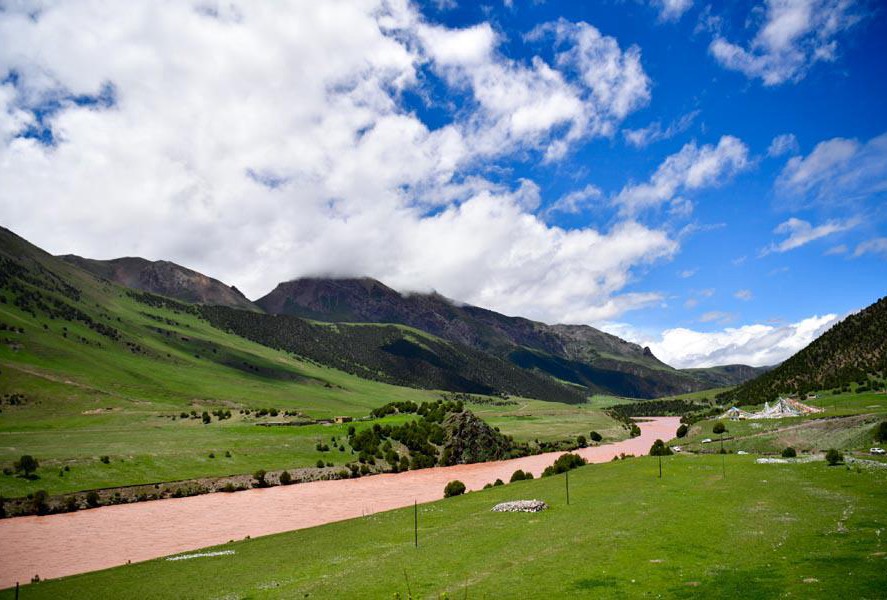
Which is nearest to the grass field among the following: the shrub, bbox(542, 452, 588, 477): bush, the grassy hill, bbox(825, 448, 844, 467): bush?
the grassy hill

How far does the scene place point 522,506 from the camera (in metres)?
36.3

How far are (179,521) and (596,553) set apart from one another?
4222 cm

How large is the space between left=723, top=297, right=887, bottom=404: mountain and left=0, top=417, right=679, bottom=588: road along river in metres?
69.5

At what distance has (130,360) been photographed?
17138cm

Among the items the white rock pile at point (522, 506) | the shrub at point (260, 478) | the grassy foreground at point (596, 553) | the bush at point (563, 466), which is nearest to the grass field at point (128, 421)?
the shrub at point (260, 478)

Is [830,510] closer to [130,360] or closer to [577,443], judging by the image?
[577,443]

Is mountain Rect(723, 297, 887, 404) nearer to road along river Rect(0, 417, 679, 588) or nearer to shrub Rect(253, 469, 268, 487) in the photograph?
road along river Rect(0, 417, 679, 588)

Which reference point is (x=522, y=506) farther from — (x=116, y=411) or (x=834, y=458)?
(x=116, y=411)

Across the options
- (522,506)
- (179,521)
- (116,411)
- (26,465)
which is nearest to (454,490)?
(522,506)

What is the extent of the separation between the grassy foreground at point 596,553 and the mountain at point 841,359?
72.7 meters

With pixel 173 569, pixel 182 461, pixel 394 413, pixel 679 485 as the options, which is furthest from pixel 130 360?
pixel 679 485

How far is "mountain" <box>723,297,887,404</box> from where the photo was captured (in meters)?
94.4

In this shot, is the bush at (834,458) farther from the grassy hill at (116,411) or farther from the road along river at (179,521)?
the grassy hill at (116,411)

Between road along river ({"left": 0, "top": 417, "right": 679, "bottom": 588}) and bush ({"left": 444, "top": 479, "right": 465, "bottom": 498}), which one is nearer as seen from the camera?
road along river ({"left": 0, "top": 417, "right": 679, "bottom": 588})
